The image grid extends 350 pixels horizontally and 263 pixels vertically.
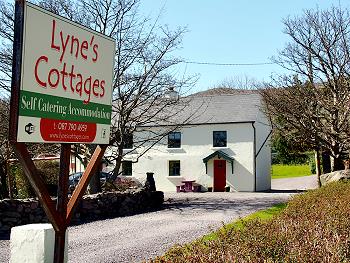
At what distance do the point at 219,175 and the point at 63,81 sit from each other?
29605 mm

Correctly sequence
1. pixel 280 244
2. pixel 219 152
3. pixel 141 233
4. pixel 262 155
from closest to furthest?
pixel 280 244, pixel 141 233, pixel 219 152, pixel 262 155

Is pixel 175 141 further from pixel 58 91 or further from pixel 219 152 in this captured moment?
pixel 58 91

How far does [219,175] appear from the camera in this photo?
1287 inches

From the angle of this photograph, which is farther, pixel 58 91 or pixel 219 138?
pixel 219 138

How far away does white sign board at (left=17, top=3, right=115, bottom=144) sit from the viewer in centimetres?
330

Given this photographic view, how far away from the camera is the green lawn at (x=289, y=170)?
1946 inches

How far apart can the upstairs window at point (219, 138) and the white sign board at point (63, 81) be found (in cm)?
2914

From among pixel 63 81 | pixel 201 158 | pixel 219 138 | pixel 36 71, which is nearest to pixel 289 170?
pixel 219 138

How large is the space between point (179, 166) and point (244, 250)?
30100mm

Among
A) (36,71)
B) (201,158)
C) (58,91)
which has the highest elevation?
(201,158)

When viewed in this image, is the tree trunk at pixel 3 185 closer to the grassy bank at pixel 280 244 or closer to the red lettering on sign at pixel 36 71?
the grassy bank at pixel 280 244

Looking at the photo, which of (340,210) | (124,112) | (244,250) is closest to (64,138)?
(244,250)

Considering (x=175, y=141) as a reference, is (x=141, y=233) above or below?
below

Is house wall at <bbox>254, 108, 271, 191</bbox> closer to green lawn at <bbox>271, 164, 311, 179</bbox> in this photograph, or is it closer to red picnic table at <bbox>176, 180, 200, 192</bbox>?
red picnic table at <bbox>176, 180, 200, 192</bbox>
